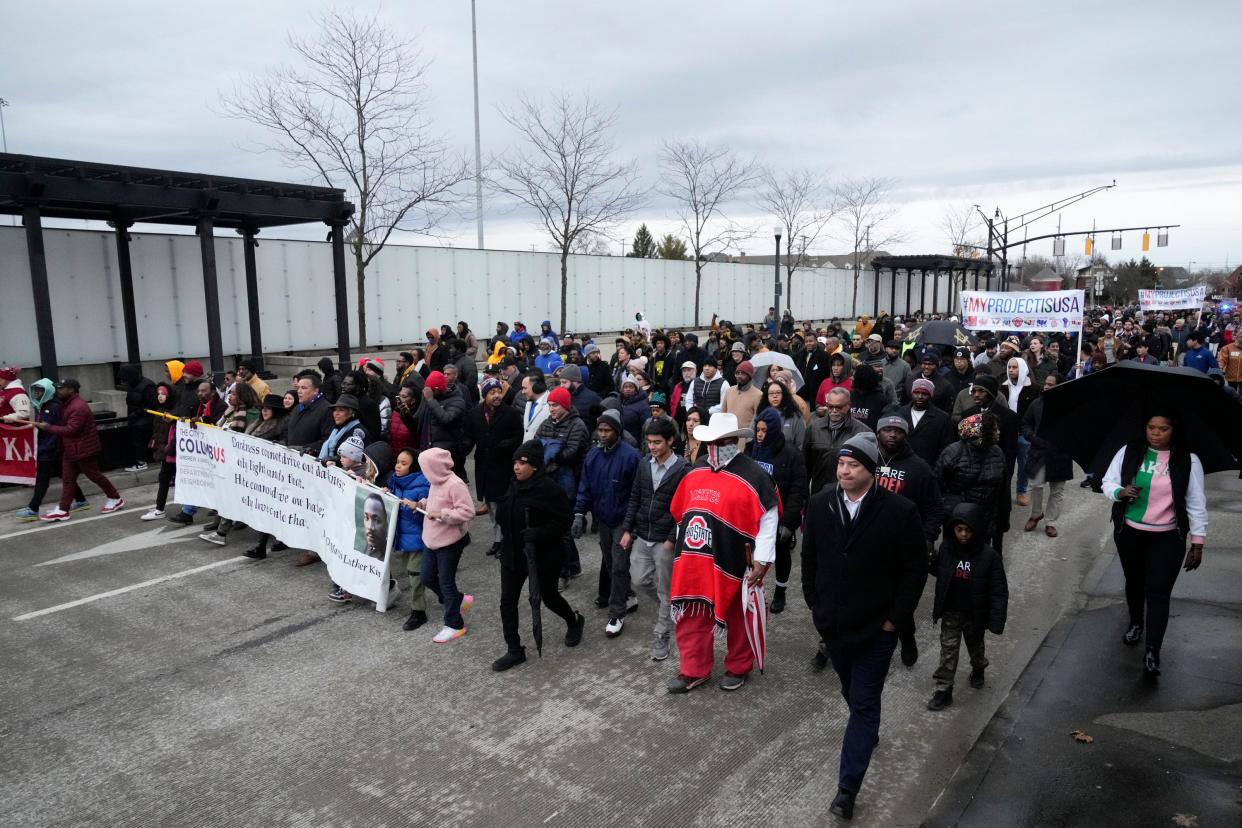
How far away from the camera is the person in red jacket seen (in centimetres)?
966

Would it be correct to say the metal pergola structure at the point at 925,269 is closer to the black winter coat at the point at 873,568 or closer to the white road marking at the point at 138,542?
the white road marking at the point at 138,542

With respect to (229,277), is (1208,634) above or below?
below

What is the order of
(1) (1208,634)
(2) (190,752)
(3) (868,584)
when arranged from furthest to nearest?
(1) (1208,634), (2) (190,752), (3) (868,584)

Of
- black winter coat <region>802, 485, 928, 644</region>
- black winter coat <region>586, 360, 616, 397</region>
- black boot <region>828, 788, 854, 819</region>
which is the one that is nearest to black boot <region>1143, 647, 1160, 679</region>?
black winter coat <region>802, 485, 928, 644</region>

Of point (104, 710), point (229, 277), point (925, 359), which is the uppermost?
point (229, 277)

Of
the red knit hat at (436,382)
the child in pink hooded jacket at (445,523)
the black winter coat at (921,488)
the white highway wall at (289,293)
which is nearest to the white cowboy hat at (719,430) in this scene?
the black winter coat at (921,488)

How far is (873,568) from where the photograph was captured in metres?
4.08

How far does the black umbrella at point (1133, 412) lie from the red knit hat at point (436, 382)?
5.51 m

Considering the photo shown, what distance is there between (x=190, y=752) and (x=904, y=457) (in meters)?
4.84

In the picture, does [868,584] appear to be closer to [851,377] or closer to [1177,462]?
[1177,462]

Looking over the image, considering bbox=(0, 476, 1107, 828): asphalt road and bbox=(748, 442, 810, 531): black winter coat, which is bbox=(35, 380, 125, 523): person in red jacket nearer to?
bbox=(0, 476, 1107, 828): asphalt road

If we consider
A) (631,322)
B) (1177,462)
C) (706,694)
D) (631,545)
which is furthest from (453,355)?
(631,322)

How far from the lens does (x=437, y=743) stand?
4.94m

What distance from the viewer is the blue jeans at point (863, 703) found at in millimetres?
4086
